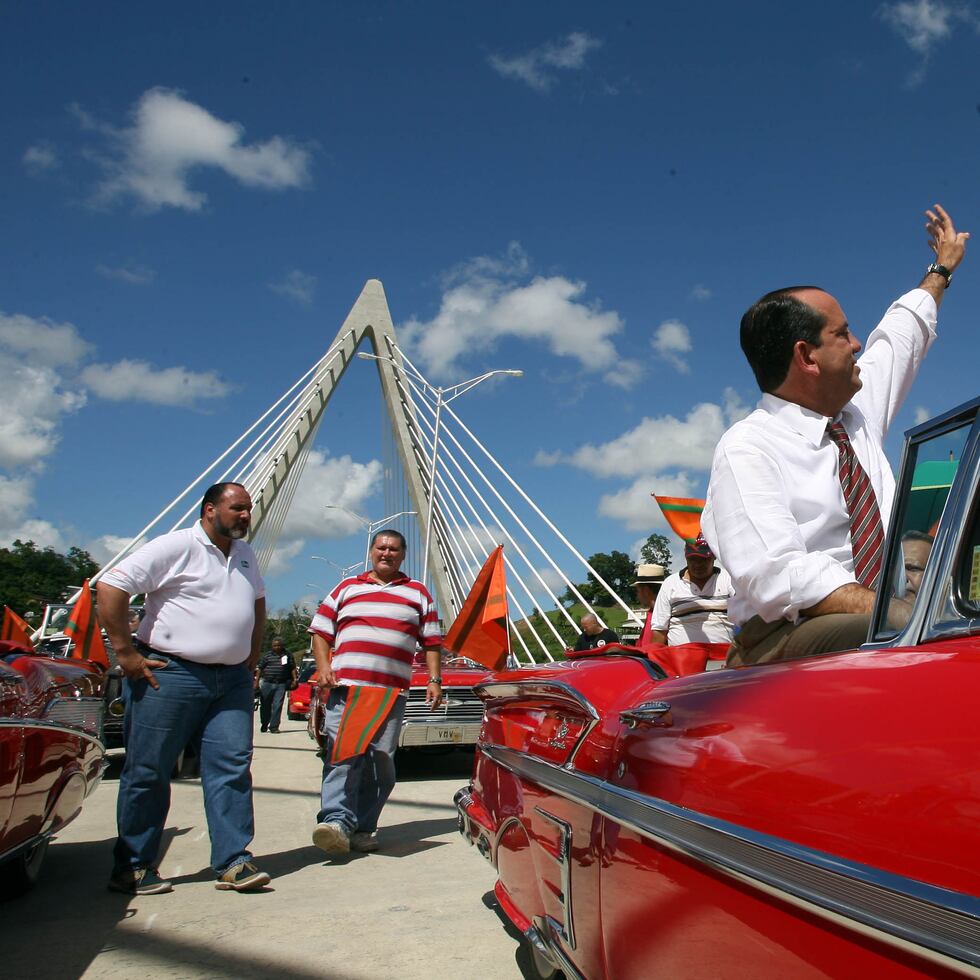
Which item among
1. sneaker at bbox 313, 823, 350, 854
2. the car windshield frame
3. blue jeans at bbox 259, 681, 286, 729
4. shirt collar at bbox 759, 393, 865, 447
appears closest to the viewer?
the car windshield frame

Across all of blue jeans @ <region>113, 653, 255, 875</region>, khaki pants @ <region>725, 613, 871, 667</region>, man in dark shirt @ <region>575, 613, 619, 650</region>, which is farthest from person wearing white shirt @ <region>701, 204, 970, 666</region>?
man in dark shirt @ <region>575, 613, 619, 650</region>

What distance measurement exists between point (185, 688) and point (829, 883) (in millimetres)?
3587

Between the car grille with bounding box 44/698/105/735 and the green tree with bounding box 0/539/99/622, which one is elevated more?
the green tree with bounding box 0/539/99/622

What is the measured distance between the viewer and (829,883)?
108 cm

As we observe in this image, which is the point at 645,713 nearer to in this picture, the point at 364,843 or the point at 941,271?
the point at 941,271

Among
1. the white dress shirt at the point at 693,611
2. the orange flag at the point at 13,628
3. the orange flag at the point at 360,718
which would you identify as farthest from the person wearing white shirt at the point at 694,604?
the orange flag at the point at 13,628

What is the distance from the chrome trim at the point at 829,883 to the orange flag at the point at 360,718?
3.48 meters

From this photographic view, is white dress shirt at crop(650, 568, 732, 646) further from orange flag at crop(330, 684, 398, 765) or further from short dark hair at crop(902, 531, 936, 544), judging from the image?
short dark hair at crop(902, 531, 936, 544)

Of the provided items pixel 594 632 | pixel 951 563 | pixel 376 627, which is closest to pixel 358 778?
pixel 376 627

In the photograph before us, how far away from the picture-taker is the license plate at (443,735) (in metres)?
7.83

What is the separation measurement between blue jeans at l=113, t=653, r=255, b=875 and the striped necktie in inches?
119

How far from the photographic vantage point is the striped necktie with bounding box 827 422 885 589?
195 centimetres

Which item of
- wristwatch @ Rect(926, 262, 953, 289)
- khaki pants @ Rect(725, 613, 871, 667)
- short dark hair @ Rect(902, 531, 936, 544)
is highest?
wristwatch @ Rect(926, 262, 953, 289)

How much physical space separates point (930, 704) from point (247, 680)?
12.6 ft
